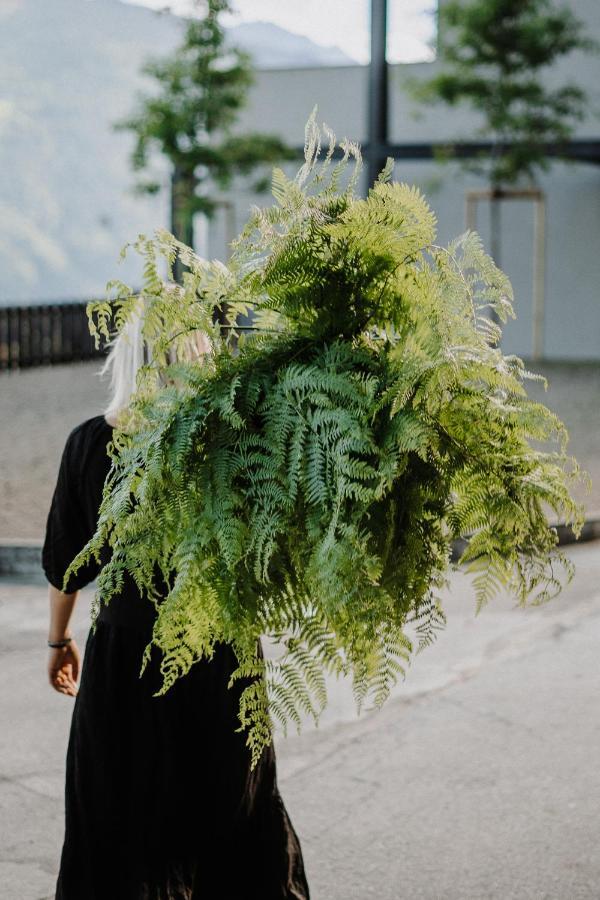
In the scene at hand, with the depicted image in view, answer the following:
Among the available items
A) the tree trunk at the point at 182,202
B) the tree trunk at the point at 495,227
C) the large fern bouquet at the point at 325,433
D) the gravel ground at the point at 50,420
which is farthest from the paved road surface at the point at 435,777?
the tree trunk at the point at 182,202

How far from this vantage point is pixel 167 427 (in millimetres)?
2223

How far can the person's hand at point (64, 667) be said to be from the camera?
11.2 ft

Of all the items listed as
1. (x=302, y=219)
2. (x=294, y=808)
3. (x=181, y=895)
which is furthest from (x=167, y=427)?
(x=294, y=808)

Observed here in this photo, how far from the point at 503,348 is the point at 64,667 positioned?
19.0m

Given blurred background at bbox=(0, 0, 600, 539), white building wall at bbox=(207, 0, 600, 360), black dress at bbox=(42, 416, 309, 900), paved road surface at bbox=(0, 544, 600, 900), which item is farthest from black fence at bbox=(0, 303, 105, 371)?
black dress at bbox=(42, 416, 309, 900)

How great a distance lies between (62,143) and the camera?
70312 mm

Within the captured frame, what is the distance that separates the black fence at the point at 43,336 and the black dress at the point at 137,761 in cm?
1693

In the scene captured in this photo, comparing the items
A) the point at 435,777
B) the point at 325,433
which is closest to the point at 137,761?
the point at 325,433

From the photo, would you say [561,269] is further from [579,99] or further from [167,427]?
[167,427]

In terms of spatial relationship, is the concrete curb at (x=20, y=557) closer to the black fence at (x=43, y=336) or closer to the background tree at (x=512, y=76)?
the black fence at (x=43, y=336)

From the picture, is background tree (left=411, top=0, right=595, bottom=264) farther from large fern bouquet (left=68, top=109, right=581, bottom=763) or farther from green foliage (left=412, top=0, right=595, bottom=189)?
large fern bouquet (left=68, top=109, right=581, bottom=763)

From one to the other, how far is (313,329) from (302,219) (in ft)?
0.71

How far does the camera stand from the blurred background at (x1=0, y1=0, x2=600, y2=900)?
4203 millimetres

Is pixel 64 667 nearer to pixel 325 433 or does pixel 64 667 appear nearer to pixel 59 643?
pixel 59 643
